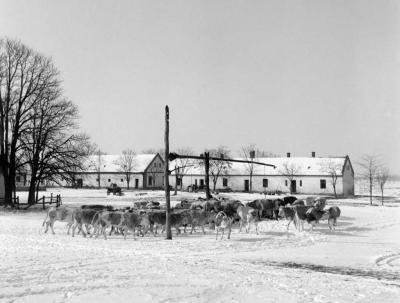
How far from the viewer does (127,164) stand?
8538cm

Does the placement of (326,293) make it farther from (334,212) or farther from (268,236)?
(334,212)

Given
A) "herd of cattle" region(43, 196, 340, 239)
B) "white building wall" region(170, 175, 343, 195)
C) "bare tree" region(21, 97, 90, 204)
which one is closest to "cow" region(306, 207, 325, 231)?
"herd of cattle" region(43, 196, 340, 239)

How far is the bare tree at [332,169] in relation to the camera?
234 ft

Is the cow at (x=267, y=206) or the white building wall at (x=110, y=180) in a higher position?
the white building wall at (x=110, y=180)

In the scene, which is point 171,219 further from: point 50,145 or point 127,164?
point 127,164

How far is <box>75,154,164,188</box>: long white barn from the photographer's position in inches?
3278

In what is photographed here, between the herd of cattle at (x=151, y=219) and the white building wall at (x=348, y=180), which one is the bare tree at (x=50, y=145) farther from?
the white building wall at (x=348, y=180)

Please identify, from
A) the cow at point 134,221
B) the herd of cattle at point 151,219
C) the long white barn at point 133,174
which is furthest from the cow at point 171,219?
the long white barn at point 133,174

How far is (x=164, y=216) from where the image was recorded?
2222cm

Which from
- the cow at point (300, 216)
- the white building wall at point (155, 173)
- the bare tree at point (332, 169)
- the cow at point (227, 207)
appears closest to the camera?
the cow at point (300, 216)

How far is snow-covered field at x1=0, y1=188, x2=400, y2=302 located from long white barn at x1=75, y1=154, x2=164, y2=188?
61.5 m

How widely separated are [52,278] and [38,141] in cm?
2887

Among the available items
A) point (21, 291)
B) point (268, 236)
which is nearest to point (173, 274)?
point (21, 291)

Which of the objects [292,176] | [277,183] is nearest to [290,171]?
[292,176]
